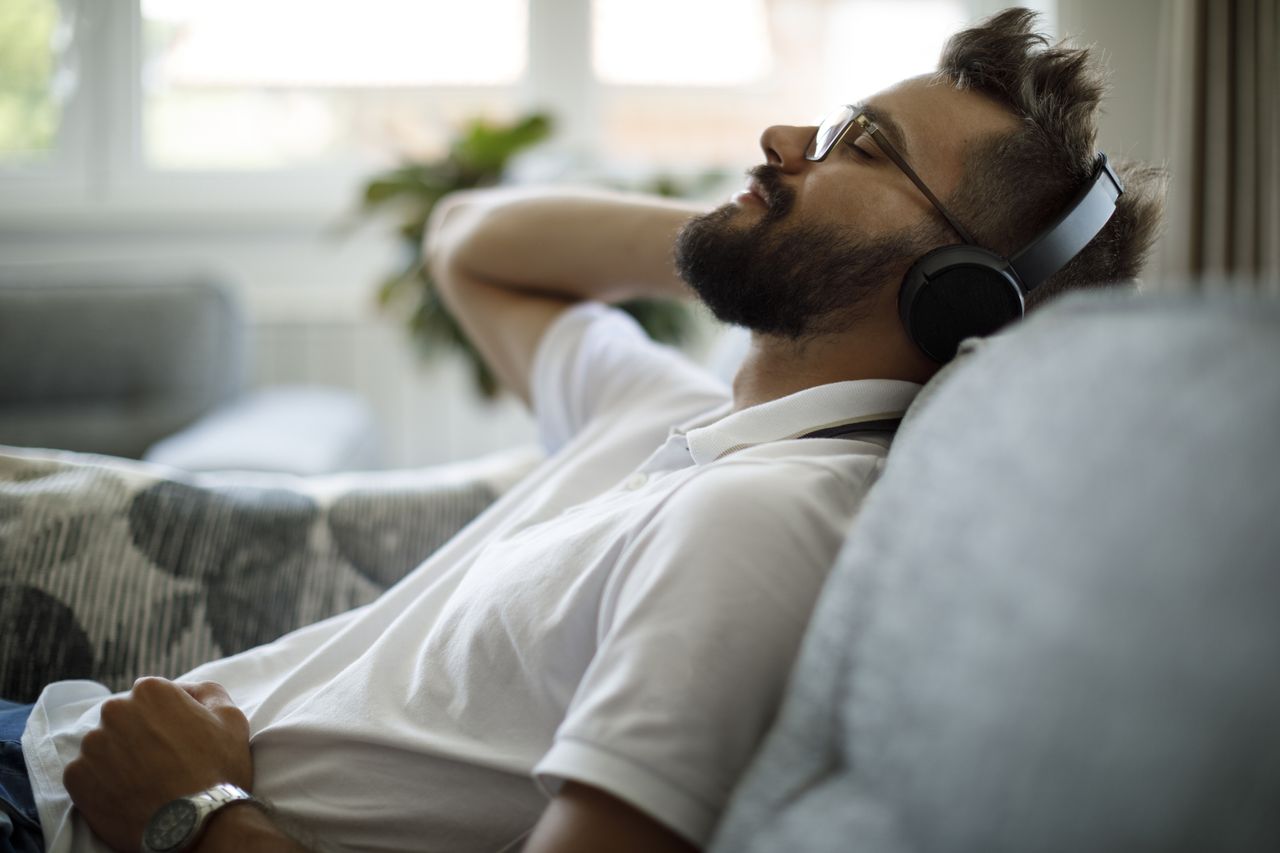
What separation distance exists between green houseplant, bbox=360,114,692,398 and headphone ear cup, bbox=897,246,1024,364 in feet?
5.58

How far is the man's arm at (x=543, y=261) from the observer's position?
1394 mm

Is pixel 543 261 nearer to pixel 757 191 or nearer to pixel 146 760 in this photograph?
pixel 757 191


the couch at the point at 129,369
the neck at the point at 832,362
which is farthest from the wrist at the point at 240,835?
the couch at the point at 129,369

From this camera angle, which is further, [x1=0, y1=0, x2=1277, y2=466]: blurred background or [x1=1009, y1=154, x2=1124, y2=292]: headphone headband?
[x1=0, y1=0, x2=1277, y2=466]: blurred background

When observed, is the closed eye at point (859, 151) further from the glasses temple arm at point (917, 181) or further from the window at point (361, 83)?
the window at point (361, 83)

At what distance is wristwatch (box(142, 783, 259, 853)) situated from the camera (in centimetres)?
72

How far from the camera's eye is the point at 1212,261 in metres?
2.21

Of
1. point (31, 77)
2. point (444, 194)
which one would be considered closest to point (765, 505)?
point (444, 194)

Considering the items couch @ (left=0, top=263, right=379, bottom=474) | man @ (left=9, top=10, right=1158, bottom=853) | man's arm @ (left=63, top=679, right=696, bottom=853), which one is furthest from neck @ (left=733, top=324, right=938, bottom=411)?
couch @ (left=0, top=263, right=379, bottom=474)

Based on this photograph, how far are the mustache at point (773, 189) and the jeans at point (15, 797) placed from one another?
830mm

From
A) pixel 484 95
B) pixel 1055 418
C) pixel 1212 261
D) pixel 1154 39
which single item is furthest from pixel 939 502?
pixel 484 95

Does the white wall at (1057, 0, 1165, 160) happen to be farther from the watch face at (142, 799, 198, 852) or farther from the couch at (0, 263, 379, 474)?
the watch face at (142, 799, 198, 852)

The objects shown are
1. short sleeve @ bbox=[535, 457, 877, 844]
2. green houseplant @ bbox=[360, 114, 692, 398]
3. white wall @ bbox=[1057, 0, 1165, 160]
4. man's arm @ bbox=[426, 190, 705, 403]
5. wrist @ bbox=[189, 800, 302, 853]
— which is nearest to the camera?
short sleeve @ bbox=[535, 457, 877, 844]

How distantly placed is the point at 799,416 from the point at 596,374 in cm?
45
